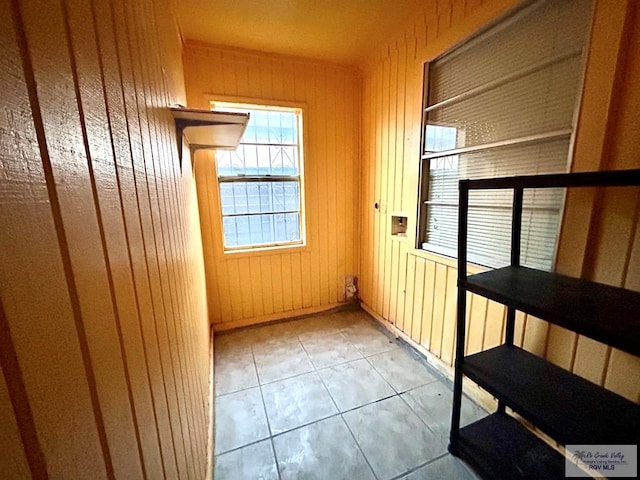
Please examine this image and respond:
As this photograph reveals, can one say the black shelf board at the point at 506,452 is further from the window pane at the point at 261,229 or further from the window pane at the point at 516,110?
the window pane at the point at 261,229

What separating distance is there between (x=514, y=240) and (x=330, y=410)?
1.39 metres

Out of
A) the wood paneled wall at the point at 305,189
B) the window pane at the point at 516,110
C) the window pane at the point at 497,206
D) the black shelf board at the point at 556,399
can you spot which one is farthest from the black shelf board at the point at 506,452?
the wood paneled wall at the point at 305,189

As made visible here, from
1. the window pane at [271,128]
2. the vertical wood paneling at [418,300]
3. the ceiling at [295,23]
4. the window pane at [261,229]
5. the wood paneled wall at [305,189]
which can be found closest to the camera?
the ceiling at [295,23]

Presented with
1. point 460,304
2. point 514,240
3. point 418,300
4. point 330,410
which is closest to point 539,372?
point 460,304

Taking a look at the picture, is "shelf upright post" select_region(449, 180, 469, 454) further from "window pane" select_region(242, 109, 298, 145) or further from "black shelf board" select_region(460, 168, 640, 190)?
"window pane" select_region(242, 109, 298, 145)

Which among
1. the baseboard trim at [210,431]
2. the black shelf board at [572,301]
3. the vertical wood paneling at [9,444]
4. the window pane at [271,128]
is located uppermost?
the window pane at [271,128]

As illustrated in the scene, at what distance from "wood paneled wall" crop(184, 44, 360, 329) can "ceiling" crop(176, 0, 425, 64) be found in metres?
0.17

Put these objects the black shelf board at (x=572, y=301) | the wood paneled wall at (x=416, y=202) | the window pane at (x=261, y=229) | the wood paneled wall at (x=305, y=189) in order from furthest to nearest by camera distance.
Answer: the window pane at (x=261, y=229)
the wood paneled wall at (x=305, y=189)
the wood paneled wall at (x=416, y=202)
the black shelf board at (x=572, y=301)

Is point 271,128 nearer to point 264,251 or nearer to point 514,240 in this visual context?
point 264,251

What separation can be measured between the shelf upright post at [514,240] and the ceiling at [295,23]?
1.42m

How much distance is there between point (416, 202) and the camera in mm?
2043

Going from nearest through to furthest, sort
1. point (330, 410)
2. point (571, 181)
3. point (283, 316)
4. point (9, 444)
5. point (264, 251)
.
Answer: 1. point (9, 444)
2. point (571, 181)
3. point (330, 410)
4. point (264, 251)
5. point (283, 316)

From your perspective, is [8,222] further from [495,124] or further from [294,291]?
[294,291]

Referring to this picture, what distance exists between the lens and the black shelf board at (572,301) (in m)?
0.76
